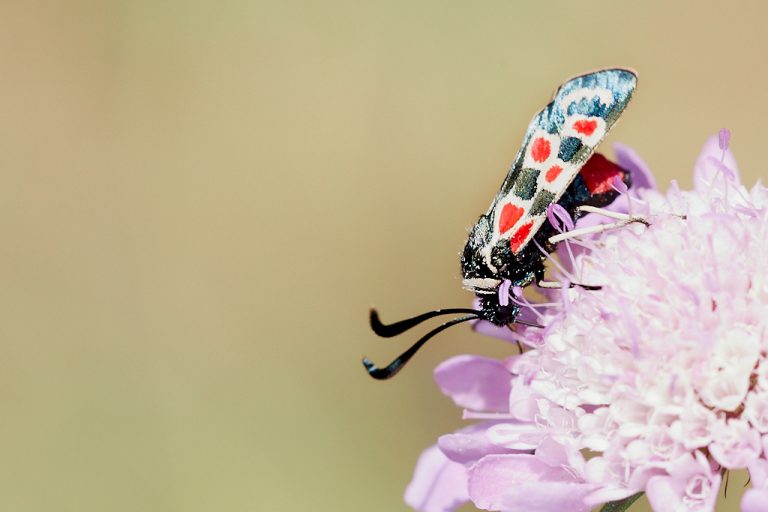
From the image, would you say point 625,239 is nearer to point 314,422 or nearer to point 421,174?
point 314,422

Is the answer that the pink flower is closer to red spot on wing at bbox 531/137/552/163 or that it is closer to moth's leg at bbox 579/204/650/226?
moth's leg at bbox 579/204/650/226

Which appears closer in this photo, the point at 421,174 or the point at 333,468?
the point at 333,468

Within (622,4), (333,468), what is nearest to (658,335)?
(333,468)

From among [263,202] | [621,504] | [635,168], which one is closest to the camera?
[621,504]

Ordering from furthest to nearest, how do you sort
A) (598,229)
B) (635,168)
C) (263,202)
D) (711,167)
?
(263,202) < (635,168) < (711,167) < (598,229)

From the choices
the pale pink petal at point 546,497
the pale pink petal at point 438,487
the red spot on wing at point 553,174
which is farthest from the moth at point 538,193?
the pale pink petal at point 546,497

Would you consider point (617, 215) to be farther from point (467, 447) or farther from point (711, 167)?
point (467, 447)

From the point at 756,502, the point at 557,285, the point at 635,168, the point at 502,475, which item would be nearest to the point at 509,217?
the point at 557,285

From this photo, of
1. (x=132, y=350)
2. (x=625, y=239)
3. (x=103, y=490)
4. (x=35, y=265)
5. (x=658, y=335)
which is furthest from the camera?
(x=35, y=265)
